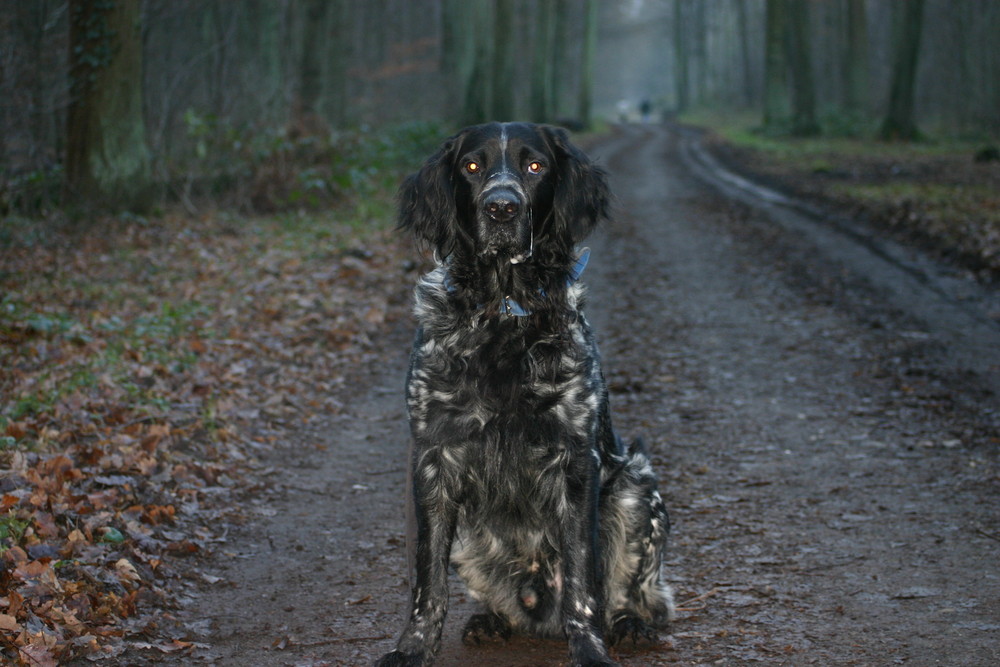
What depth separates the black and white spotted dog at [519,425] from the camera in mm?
3963

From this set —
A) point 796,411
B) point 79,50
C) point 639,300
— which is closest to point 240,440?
point 796,411

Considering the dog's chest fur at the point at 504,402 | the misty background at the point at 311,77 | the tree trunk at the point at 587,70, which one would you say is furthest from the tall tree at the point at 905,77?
the dog's chest fur at the point at 504,402

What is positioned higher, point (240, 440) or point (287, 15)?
point (287, 15)

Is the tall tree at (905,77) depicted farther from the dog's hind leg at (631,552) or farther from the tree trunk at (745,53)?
the tree trunk at (745,53)

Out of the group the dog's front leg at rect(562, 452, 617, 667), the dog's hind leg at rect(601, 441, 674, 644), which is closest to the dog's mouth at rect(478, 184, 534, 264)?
the dog's front leg at rect(562, 452, 617, 667)

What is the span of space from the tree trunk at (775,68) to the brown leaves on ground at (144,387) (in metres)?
25.1

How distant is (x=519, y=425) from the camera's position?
3.94 m

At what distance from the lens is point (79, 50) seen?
14086mm

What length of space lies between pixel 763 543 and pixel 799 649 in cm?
129

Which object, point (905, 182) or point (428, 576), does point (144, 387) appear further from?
point (905, 182)

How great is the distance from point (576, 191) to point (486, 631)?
81.3 inches

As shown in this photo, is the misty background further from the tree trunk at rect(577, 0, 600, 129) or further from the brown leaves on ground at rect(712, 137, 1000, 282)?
the brown leaves on ground at rect(712, 137, 1000, 282)

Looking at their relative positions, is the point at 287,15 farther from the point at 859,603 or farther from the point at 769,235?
the point at 859,603

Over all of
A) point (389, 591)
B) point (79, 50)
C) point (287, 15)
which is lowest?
point (389, 591)
